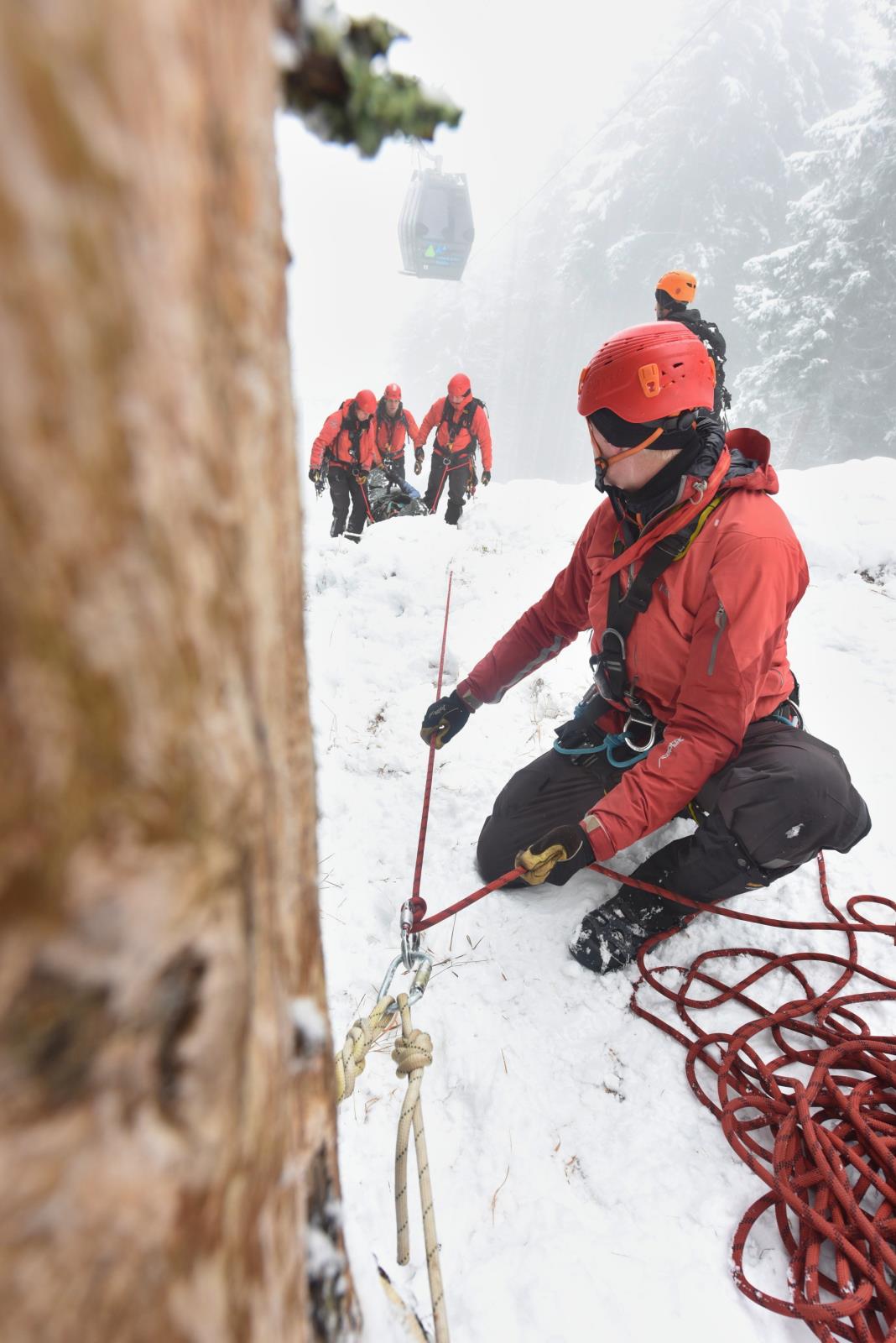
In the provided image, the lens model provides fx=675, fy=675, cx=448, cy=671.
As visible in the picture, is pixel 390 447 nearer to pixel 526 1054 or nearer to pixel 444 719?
pixel 444 719

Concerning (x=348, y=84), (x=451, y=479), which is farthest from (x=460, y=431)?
(x=348, y=84)

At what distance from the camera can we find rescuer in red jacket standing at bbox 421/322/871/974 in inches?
86.7

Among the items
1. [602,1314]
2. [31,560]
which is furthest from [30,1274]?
[602,1314]

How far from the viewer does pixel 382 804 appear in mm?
3396

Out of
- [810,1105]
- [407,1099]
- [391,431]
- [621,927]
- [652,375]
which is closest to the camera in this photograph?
[407,1099]

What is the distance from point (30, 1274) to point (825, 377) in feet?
93.8

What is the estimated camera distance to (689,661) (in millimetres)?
2344

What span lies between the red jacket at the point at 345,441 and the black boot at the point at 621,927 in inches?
291

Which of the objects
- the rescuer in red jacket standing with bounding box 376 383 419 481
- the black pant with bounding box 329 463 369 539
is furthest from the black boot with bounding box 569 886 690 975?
the rescuer in red jacket standing with bounding box 376 383 419 481

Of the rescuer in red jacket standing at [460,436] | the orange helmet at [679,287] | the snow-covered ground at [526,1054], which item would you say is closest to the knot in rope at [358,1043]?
the snow-covered ground at [526,1054]

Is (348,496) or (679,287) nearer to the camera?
(679,287)

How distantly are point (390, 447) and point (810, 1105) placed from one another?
8881 mm

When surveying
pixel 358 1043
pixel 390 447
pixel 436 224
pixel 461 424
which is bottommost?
pixel 358 1043

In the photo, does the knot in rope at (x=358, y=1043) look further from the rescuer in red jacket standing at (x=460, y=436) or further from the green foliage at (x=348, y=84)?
the rescuer in red jacket standing at (x=460, y=436)
